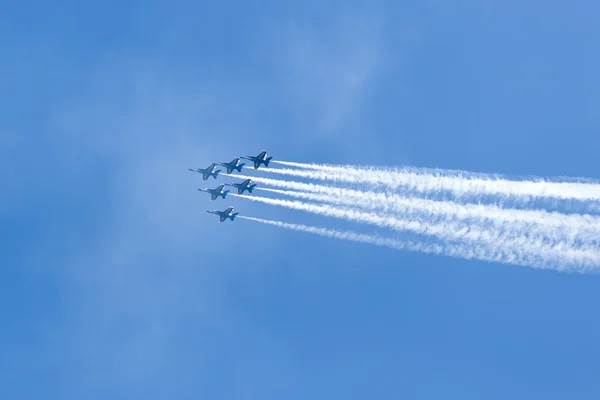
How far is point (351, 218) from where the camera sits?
85500 mm

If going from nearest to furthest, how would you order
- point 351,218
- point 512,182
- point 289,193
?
point 512,182 → point 351,218 → point 289,193

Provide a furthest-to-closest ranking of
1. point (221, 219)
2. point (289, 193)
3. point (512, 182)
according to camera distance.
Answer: point (221, 219) < point (289, 193) < point (512, 182)

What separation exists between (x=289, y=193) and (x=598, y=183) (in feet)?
121

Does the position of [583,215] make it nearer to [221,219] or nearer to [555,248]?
[555,248]

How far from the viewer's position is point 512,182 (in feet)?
240

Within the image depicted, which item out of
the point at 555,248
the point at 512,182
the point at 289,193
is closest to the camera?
the point at 555,248

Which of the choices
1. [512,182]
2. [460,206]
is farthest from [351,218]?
[512,182]

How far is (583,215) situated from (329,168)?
31885 mm

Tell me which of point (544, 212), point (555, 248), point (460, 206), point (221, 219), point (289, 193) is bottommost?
point (555, 248)

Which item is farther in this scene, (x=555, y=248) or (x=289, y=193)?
(x=289, y=193)

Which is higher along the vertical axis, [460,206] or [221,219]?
[221,219]

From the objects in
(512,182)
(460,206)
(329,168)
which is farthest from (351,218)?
(512,182)

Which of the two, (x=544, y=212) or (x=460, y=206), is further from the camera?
(x=460, y=206)

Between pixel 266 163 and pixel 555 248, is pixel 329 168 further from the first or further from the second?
pixel 555 248
